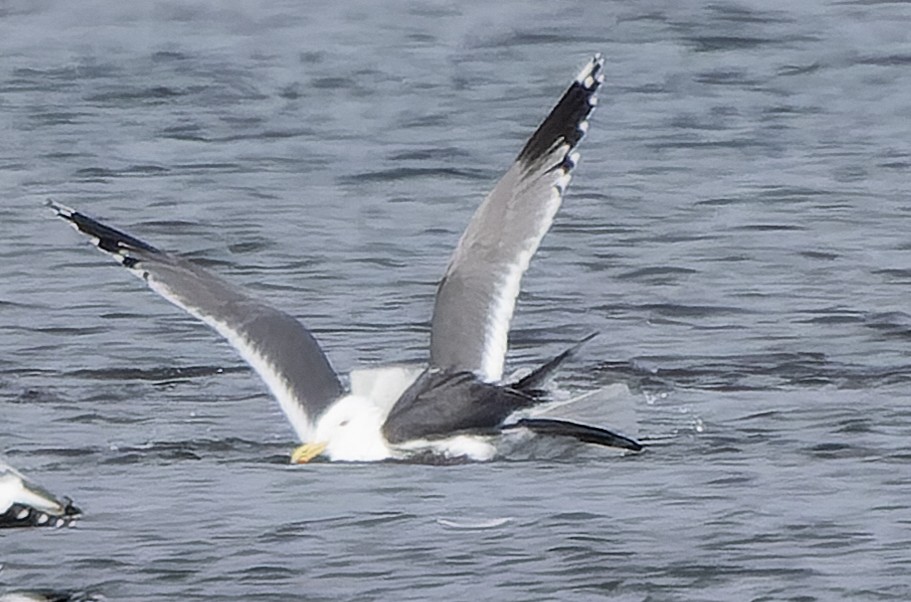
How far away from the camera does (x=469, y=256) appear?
9.19 meters

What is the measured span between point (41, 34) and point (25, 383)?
6.76m

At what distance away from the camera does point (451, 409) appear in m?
8.37

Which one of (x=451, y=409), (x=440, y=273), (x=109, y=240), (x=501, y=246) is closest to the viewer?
(x=451, y=409)

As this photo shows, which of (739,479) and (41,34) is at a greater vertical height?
(41,34)

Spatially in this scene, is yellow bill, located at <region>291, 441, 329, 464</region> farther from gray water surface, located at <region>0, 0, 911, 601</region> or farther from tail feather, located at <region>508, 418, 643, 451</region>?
tail feather, located at <region>508, 418, 643, 451</region>

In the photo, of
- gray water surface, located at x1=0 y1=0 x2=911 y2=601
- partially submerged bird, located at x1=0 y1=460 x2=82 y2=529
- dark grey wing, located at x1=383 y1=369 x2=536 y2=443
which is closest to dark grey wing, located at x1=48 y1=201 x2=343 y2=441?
gray water surface, located at x1=0 y1=0 x2=911 y2=601

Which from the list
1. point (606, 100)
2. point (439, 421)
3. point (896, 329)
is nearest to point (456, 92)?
point (606, 100)

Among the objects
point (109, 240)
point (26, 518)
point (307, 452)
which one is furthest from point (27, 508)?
point (109, 240)

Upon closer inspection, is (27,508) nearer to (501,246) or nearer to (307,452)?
(307,452)

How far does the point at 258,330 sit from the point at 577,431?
122 centimetres

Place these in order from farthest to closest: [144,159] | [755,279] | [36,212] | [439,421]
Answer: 1. [144,159]
2. [36,212]
3. [755,279]
4. [439,421]

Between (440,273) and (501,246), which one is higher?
(501,246)

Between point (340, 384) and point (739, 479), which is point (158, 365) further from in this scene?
point (739, 479)

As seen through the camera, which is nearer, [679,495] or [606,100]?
[679,495]
